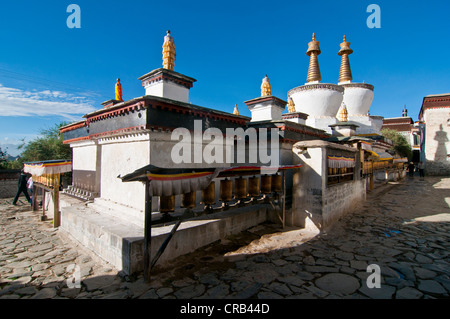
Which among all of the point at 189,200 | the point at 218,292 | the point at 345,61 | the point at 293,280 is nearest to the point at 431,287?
the point at 293,280

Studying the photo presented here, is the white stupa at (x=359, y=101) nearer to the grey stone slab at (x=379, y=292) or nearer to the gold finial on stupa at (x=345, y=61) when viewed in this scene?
the gold finial on stupa at (x=345, y=61)

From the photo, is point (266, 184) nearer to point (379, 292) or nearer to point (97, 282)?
point (379, 292)

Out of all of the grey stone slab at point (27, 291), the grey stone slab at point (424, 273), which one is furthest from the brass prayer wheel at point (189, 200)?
the grey stone slab at point (424, 273)

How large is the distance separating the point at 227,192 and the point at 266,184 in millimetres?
1482

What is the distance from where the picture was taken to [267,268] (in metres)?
4.34

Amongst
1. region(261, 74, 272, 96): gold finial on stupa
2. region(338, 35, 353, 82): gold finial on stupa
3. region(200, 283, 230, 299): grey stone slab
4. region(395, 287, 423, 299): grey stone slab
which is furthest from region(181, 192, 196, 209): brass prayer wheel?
region(338, 35, 353, 82): gold finial on stupa

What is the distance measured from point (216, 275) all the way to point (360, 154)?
9154 mm

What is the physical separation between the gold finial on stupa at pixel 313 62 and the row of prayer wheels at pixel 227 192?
17.4 m

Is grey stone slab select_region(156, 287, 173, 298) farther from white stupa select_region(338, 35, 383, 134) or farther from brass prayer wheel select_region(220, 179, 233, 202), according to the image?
white stupa select_region(338, 35, 383, 134)

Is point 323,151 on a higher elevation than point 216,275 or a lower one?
higher

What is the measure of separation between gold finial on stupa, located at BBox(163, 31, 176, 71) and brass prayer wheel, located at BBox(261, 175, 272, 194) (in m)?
4.66
